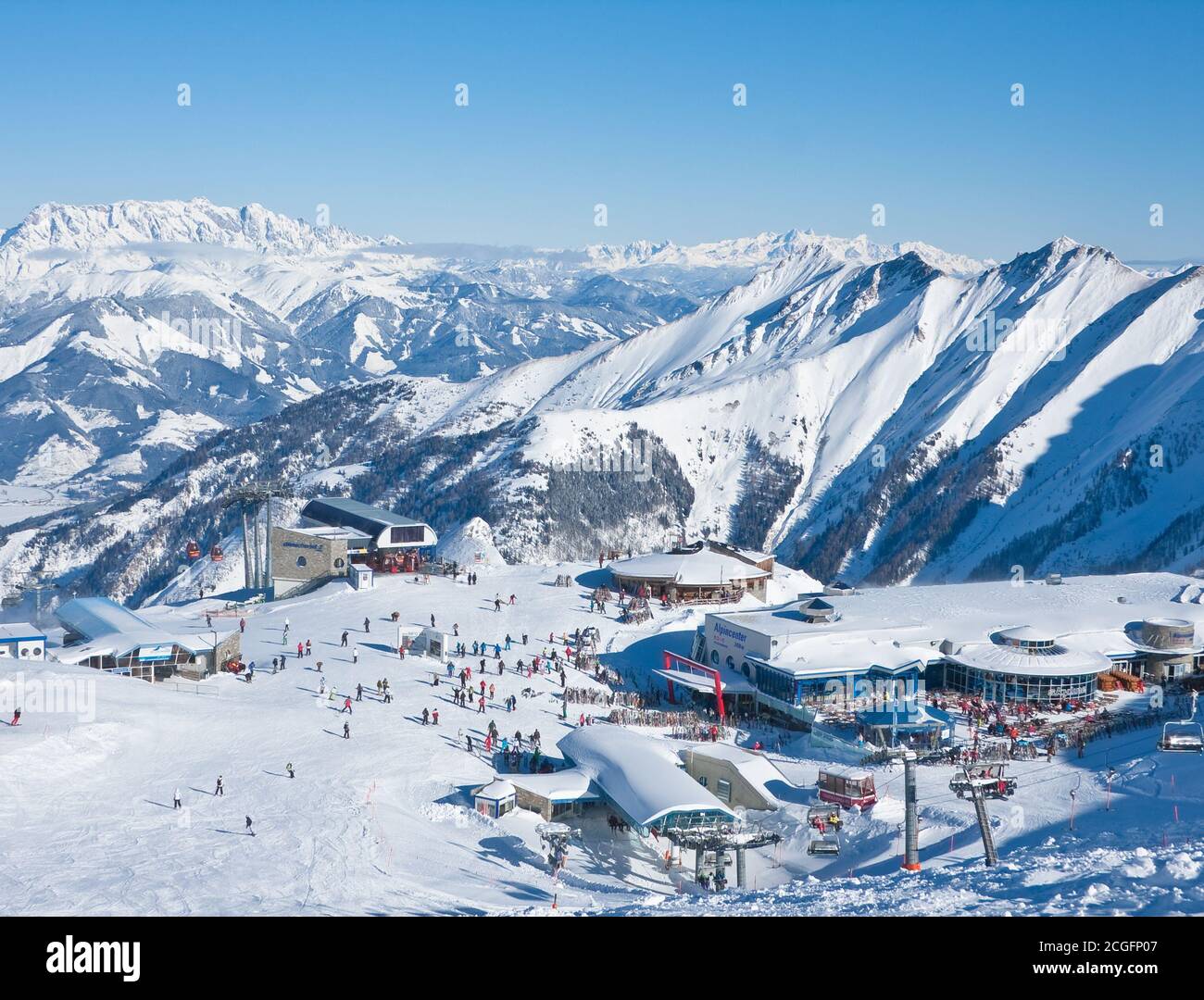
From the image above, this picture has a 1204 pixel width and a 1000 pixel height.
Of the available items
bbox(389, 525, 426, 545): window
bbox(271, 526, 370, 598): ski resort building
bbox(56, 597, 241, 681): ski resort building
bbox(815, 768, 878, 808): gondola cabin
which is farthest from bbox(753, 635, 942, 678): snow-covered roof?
bbox(389, 525, 426, 545): window

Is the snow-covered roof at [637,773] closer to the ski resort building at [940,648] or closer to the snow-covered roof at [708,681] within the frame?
the snow-covered roof at [708,681]

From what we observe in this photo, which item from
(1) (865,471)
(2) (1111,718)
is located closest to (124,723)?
(2) (1111,718)

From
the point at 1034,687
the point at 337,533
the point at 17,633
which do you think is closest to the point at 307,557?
the point at 337,533

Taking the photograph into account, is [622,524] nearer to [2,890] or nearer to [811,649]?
[811,649]

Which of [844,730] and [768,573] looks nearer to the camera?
[844,730]

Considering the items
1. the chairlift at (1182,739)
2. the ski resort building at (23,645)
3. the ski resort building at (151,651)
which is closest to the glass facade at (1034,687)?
the chairlift at (1182,739)
